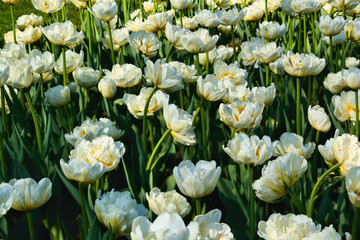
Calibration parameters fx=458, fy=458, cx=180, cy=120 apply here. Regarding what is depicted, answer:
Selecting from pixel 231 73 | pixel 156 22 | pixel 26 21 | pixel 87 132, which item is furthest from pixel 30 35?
pixel 87 132

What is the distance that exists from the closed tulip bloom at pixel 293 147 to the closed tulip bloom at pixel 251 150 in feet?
0.69

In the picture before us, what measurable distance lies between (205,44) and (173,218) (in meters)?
1.47

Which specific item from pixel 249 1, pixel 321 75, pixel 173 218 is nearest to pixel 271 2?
pixel 249 1

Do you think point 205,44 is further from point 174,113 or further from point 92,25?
point 92,25

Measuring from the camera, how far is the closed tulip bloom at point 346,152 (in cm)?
137

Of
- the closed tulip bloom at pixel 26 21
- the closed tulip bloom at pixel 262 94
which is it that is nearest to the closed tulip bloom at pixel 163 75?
the closed tulip bloom at pixel 262 94

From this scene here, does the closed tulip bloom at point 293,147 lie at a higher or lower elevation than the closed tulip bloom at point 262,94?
lower

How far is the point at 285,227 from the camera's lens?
123 centimetres

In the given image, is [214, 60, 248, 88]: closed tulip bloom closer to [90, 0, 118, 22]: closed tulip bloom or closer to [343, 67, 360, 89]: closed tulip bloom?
[343, 67, 360, 89]: closed tulip bloom

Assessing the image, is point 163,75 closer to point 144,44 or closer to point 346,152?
point 346,152

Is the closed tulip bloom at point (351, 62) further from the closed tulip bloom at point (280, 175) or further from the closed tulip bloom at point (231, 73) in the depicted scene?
the closed tulip bloom at point (280, 175)

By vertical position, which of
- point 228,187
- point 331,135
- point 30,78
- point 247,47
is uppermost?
point 30,78

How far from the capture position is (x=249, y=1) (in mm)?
4496

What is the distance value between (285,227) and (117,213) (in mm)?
450
